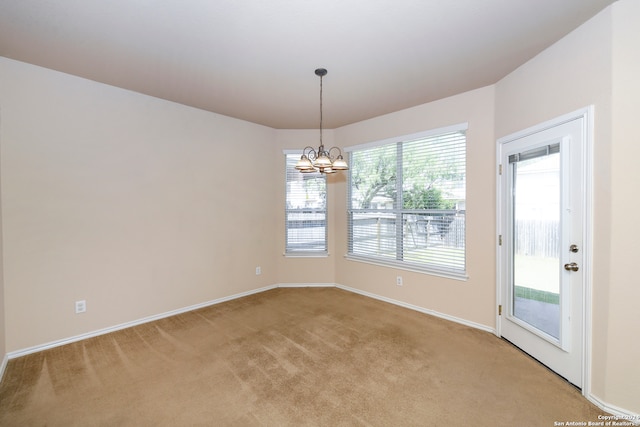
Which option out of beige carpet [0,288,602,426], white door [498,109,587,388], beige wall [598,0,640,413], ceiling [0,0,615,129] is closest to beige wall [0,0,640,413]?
beige wall [598,0,640,413]

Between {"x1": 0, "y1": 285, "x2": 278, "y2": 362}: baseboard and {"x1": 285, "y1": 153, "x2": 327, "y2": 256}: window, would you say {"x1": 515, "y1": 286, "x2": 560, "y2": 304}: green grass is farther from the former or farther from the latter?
{"x1": 0, "y1": 285, "x2": 278, "y2": 362}: baseboard

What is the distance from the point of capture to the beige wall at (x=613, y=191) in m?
1.79

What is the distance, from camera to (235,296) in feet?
14.3

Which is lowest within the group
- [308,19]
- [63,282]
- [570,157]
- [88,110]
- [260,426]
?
[260,426]

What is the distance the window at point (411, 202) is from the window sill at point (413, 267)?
1 cm

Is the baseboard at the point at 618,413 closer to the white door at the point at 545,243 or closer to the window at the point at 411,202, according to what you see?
the white door at the point at 545,243

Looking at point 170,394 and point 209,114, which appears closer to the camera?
point 170,394

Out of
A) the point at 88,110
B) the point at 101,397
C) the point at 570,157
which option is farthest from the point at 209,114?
the point at 570,157

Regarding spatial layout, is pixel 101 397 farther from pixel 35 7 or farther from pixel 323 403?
pixel 35 7

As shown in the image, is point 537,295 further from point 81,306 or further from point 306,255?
point 81,306

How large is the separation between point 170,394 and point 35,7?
291 cm

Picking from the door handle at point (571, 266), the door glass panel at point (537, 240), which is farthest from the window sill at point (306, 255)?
the door handle at point (571, 266)

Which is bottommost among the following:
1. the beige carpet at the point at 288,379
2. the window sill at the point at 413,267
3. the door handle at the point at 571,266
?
the beige carpet at the point at 288,379

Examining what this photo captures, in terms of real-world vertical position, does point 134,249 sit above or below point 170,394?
above
